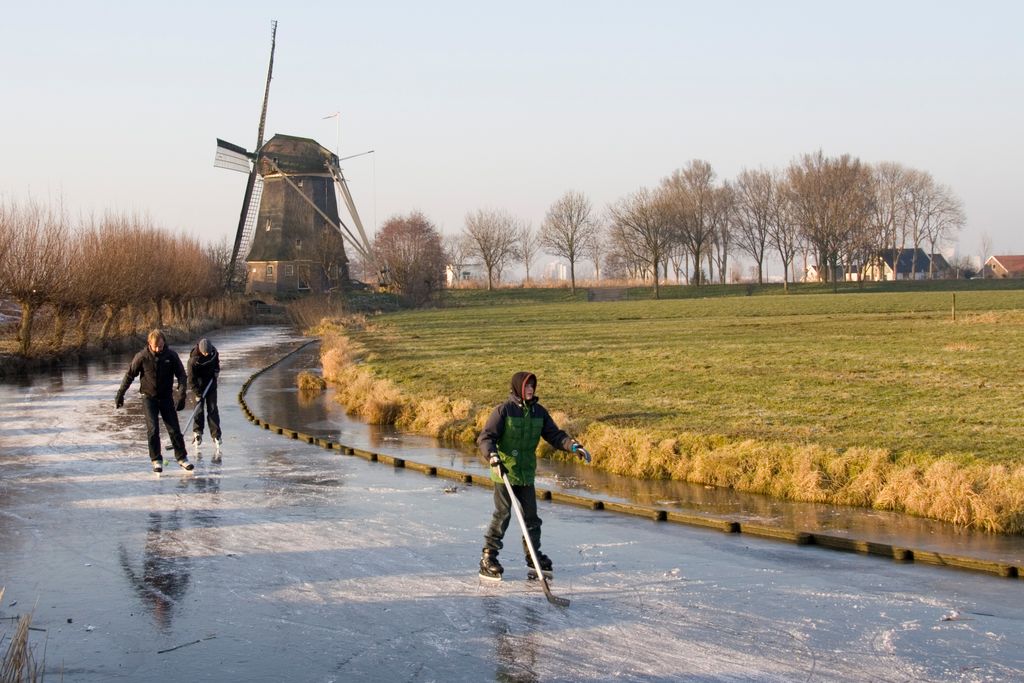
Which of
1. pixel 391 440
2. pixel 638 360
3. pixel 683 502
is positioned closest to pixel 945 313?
pixel 638 360

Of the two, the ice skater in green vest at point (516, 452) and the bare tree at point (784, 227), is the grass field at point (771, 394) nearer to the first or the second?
the ice skater in green vest at point (516, 452)

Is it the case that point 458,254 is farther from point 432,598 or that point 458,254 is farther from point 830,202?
point 432,598

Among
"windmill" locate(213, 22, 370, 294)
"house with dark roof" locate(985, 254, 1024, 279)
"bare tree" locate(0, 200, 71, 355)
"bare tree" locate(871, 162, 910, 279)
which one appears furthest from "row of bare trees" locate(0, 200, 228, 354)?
"house with dark roof" locate(985, 254, 1024, 279)

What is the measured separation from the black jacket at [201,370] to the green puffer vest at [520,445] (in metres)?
10.2

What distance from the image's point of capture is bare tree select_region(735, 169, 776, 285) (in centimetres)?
11225

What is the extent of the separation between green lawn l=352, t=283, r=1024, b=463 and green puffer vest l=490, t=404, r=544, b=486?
6.25 m

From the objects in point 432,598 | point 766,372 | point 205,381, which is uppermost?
point 205,381

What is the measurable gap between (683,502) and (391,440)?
822 cm

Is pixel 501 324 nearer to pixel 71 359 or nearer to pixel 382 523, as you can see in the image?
pixel 71 359

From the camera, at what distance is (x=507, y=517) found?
1012 centimetres

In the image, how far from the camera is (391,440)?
2075 centimetres

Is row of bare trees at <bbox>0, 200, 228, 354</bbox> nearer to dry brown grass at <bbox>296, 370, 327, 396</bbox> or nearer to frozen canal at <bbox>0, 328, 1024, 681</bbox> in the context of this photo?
dry brown grass at <bbox>296, 370, 327, 396</bbox>

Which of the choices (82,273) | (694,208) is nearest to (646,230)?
(694,208)

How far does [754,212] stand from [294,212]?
49.9m
